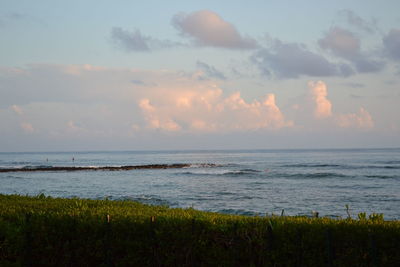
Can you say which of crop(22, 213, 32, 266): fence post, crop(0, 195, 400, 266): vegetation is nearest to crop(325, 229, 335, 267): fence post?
crop(0, 195, 400, 266): vegetation

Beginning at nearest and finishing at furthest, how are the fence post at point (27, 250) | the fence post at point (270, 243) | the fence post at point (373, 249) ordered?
the fence post at point (373, 249)
the fence post at point (270, 243)
the fence post at point (27, 250)

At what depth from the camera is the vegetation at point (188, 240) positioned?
7.39 m

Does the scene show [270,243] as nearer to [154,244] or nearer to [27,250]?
[154,244]

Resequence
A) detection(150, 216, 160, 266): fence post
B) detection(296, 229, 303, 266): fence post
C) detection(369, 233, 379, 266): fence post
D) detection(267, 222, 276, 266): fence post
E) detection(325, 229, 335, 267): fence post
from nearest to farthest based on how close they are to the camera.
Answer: detection(369, 233, 379, 266): fence post < detection(325, 229, 335, 267): fence post < detection(296, 229, 303, 266): fence post < detection(267, 222, 276, 266): fence post < detection(150, 216, 160, 266): fence post

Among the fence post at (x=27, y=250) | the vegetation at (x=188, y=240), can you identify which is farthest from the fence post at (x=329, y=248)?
the fence post at (x=27, y=250)

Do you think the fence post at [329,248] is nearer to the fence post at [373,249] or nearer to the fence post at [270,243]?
the fence post at [373,249]

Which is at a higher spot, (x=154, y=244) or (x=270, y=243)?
(x=270, y=243)

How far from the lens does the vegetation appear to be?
7393mm

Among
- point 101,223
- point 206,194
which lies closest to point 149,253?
point 101,223

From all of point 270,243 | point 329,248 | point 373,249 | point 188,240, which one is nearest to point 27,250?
point 188,240

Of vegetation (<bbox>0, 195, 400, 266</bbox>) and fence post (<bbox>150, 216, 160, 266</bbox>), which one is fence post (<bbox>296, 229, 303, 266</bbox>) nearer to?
vegetation (<bbox>0, 195, 400, 266</bbox>)

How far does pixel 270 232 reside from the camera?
7.65m

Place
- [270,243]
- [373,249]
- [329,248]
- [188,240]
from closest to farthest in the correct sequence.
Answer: [373,249] < [329,248] < [270,243] < [188,240]

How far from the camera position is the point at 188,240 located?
26.4ft
